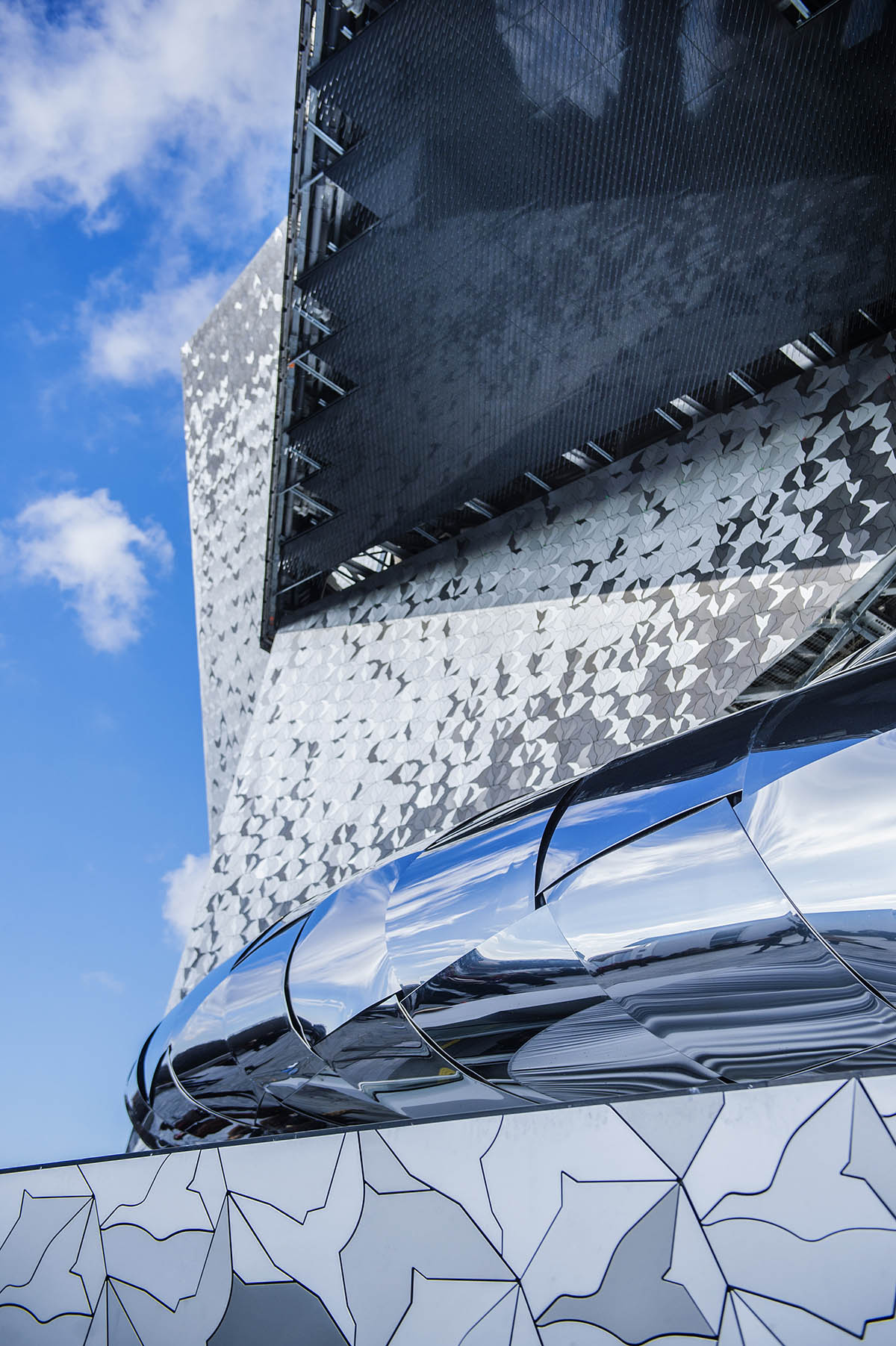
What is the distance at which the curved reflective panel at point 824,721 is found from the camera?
9.60 ft

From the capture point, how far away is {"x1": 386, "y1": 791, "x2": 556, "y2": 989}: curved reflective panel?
3803 mm

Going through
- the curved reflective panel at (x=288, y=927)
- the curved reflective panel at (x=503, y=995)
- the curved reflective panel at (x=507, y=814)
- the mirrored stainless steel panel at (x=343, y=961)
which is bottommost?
the curved reflective panel at (x=503, y=995)

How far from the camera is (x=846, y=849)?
9.02 feet

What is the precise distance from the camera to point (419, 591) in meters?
18.0

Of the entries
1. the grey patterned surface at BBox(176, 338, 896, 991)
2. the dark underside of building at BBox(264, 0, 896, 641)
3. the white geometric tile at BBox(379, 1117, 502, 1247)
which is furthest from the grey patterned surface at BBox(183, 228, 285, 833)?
the white geometric tile at BBox(379, 1117, 502, 1247)

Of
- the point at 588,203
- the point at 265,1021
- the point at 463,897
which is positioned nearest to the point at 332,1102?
the point at 265,1021

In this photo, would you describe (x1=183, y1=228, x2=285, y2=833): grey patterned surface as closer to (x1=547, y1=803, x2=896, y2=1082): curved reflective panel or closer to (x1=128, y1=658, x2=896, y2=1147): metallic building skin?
(x1=128, y1=658, x2=896, y2=1147): metallic building skin

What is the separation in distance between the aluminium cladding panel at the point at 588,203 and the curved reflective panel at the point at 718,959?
9.43m

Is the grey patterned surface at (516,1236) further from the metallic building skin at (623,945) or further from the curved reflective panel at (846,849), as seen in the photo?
the curved reflective panel at (846,849)

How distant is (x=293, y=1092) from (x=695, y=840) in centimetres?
264

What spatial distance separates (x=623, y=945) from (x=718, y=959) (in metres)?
0.37

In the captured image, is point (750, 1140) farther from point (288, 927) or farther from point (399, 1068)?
point (288, 927)

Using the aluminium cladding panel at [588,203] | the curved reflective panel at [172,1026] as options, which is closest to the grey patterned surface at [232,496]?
the aluminium cladding panel at [588,203]

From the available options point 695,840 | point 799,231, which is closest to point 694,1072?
point 695,840
